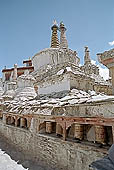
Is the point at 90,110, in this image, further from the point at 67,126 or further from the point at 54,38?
the point at 54,38

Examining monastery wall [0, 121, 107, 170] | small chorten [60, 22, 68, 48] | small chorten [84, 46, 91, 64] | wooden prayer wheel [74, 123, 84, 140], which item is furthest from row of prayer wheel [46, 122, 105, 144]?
small chorten [60, 22, 68, 48]

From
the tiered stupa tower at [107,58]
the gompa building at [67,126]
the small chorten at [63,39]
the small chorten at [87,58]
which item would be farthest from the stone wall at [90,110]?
the small chorten at [63,39]

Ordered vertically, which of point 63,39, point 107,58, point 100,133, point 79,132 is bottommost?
point 79,132

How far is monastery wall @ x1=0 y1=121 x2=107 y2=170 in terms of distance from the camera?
11.1 feet

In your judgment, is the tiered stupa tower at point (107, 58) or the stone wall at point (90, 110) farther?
the tiered stupa tower at point (107, 58)

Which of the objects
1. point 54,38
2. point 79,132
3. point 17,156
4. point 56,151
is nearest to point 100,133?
point 79,132

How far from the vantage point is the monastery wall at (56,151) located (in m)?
3.39

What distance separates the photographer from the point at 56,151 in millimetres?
4328

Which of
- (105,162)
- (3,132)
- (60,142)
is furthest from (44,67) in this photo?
(105,162)

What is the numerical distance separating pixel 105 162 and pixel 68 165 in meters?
2.65

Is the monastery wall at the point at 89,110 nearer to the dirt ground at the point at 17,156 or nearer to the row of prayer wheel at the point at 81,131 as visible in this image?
the row of prayer wheel at the point at 81,131

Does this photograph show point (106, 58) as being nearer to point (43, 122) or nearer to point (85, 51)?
point (43, 122)

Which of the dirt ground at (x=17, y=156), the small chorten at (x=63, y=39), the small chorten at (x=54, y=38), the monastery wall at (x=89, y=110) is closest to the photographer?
the monastery wall at (x=89, y=110)

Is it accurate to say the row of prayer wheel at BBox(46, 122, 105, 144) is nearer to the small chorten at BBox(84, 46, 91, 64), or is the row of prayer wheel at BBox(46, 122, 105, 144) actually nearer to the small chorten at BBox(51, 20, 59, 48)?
the small chorten at BBox(51, 20, 59, 48)
